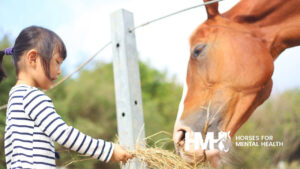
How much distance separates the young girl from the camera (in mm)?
857

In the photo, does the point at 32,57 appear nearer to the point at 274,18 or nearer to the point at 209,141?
the point at 209,141

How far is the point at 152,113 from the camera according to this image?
572 cm

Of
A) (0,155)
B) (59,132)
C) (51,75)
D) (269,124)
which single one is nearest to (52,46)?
(51,75)

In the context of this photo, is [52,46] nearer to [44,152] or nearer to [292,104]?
[44,152]

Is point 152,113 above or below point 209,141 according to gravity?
above

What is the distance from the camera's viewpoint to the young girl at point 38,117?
0.86 m

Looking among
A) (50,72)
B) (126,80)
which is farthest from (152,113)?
(50,72)

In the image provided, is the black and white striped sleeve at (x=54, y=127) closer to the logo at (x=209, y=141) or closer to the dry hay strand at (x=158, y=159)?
the dry hay strand at (x=158, y=159)

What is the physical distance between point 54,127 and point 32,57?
0.64ft

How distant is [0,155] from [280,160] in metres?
→ 1.32

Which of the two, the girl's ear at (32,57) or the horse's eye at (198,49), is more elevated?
the horse's eye at (198,49)

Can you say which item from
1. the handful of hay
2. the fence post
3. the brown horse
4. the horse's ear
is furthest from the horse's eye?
the handful of hay

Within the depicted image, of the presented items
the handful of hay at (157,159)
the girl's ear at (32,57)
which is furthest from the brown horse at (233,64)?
the girl's ear at (32,57)

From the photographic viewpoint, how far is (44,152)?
0.87 meters
